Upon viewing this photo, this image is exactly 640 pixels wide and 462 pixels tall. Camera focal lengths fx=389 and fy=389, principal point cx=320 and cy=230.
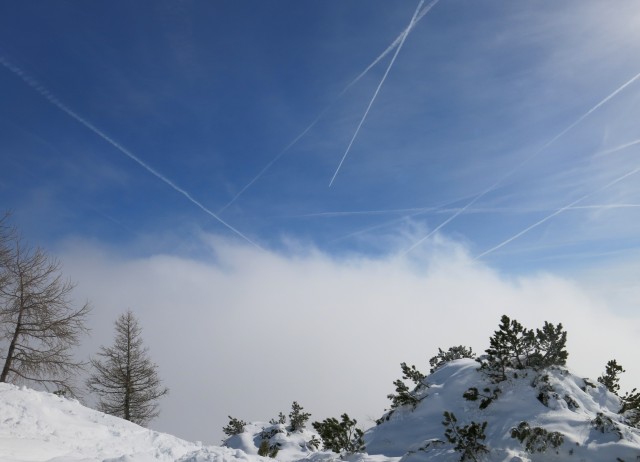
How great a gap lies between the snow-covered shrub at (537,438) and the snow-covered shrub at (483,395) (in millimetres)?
1938

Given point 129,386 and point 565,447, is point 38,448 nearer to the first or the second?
point 565,447

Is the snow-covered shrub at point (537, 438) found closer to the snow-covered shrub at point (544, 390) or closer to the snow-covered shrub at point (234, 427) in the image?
the snow-covered shrub at point (544, 390)

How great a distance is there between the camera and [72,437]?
12.1 metres

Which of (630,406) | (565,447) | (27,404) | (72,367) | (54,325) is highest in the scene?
(54,325)

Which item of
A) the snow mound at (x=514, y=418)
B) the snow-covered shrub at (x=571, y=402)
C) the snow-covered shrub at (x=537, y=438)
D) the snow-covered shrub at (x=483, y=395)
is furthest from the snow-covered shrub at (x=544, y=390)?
the snow-covered shrub at (x=537, y=438)

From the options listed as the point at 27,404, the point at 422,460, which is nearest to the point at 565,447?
the point at 422,460

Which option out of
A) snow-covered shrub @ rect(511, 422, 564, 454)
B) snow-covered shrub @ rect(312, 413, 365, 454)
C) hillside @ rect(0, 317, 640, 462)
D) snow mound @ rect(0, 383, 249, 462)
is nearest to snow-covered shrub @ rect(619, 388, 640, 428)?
hillside @ rect(0, 317, 640, 462)

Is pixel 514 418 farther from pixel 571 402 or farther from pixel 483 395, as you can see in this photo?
pixel 571 402

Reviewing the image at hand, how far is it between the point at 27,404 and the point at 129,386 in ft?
46.9

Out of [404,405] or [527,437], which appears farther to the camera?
[404,405]

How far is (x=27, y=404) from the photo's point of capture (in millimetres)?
12688

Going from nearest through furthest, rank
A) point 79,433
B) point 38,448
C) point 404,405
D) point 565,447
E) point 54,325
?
point 38,448 → point 565,447 → point 79,433 → point 404,405 → point 54,325

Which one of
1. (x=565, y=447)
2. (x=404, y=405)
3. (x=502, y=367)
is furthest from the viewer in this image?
(x=404, y=405)

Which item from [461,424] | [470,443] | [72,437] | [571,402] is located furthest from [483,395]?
[72,437]
